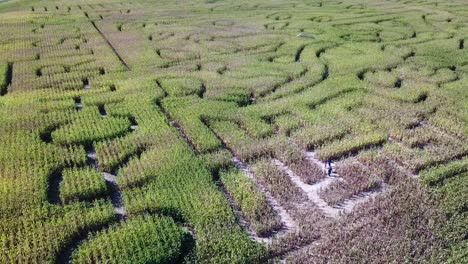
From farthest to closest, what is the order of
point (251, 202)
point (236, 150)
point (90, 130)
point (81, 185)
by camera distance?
point (90, 130)
point (236, 150)
point (81, 185)
point (251, 202)


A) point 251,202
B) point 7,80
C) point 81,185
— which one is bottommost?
point 251,202

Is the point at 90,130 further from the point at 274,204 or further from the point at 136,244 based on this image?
the point at 274,204

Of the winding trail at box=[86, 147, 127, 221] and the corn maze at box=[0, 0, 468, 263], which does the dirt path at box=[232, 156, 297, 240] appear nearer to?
the corn maze at box=[0, 0, 468, 263]

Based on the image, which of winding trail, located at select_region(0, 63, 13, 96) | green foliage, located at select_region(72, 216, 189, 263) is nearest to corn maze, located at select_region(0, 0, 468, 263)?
green foliage, located at select_region(72, 216, 189, 263)

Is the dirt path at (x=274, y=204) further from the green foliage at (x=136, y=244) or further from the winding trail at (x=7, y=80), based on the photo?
the winding trail at (x=7, y=80)

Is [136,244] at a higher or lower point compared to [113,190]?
lower

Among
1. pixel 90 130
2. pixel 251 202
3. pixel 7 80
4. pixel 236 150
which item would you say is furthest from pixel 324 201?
pixel 7 80

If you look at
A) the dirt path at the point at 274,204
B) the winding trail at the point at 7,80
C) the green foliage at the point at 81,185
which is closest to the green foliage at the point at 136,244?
the green foliage at the point at 81,185

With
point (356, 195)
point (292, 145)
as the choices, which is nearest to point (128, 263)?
point (356, 195)

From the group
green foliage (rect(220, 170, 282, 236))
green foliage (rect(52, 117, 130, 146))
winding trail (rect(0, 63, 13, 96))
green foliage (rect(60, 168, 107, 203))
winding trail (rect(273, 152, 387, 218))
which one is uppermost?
winding trail (rect(0, 63, 13, 96))
